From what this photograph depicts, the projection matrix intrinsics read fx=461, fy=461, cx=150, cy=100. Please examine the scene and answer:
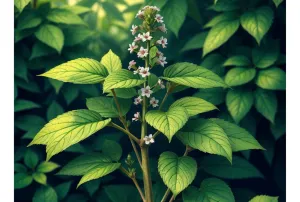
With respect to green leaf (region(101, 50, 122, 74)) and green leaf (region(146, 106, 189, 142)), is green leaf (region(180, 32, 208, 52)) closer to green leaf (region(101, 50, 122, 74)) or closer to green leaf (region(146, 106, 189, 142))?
green leaf (region(101, 50, 122, 74))

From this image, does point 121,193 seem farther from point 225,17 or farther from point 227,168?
point 225,17

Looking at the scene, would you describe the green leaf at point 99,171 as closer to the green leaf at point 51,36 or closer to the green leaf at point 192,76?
the green leaf at point 192,76

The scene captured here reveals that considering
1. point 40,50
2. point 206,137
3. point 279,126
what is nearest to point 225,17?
point 279,126

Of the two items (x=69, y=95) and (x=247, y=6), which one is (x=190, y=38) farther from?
(x=69, y=95)

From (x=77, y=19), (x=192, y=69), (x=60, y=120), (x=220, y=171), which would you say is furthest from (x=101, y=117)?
(x=77, y=19)

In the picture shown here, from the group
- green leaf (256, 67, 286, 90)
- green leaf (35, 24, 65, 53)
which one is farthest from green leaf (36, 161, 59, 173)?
green leaf (256, 67, 286, 90)

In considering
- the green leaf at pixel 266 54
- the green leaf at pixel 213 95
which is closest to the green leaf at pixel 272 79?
the green leaf at pixel 266 54
